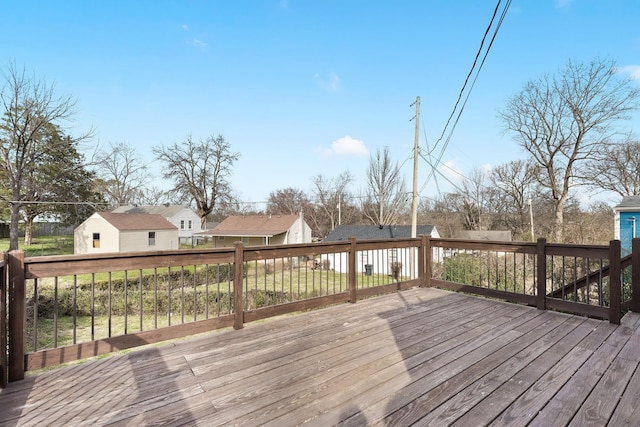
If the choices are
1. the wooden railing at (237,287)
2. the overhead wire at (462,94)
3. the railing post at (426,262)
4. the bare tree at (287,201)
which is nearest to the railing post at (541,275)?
the wooden railing at (237,287)

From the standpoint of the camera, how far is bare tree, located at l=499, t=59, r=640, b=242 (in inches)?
591

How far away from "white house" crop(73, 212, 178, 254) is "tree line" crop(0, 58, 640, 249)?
1738 mm

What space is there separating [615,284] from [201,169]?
30.5 meters

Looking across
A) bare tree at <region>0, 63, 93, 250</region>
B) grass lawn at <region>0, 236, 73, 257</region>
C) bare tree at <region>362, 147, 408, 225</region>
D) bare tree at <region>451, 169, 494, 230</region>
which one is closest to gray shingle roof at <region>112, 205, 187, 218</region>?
grass lawn at <region>0, 236, 73, 257</region>

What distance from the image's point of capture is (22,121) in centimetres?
1748

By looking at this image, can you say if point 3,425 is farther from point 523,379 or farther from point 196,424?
point 523,379

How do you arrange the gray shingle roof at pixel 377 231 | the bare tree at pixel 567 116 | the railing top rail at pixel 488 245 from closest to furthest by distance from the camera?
the railing top rail at pixel 488 245
the bare tree at pixel 567 116
the gray shingle roof at pixel 377 231

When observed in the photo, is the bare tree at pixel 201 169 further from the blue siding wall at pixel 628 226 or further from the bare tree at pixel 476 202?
the blue siding wall at pixel 628 226

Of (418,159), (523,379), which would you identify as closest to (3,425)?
(523,379)

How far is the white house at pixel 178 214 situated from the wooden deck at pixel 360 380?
26510 millimetres

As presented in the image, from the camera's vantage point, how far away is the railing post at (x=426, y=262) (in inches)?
188

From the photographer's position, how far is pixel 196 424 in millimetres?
1530

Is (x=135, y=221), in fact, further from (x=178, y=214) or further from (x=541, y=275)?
(x=541, y=275)

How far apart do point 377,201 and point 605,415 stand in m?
22.1
